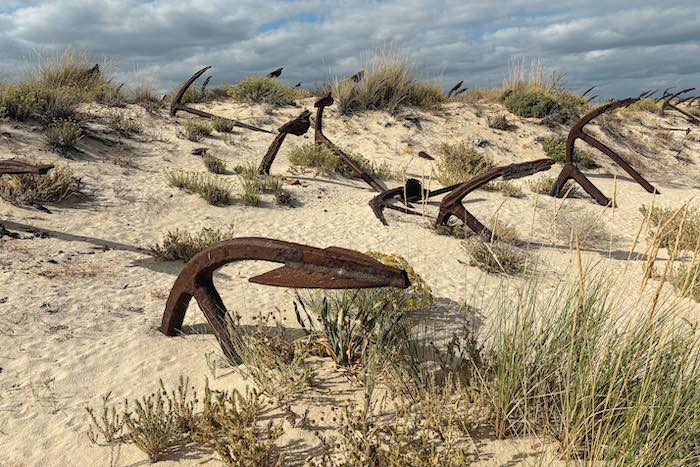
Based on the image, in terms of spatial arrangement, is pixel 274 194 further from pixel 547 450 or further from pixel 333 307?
pixel 547 450

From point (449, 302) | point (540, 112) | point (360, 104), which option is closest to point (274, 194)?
point (449, 302)

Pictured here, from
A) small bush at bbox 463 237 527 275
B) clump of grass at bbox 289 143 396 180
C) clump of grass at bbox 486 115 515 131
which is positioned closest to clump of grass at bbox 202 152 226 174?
clump of grass at bbox 289 143 396 180

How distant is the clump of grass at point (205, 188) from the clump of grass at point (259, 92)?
611 cm

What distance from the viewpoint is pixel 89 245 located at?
558cm

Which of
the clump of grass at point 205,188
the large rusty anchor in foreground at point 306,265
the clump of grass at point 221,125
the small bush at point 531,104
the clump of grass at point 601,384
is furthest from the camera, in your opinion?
the small bush at point 531,104

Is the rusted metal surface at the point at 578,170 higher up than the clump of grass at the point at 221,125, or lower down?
lower down

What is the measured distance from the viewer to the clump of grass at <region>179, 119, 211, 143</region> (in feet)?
34.6

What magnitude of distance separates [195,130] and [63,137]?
2794 millimetres

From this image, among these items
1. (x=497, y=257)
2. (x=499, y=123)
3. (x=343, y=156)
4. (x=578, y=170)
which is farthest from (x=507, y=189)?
(x=499, y=123)

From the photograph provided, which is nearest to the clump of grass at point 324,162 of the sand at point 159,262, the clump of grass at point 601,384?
the sand at point 159,262

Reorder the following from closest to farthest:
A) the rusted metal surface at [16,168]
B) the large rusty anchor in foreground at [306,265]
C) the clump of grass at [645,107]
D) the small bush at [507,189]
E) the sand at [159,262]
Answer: the large rusty anchor in foreground at [306,265], the sand at [159,262], the rusted metal surface at [16,168], the small bush at [507,189], the clump of grass at [645,107]

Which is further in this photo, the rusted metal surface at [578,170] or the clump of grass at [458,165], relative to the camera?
the clump of grass at [458,165]

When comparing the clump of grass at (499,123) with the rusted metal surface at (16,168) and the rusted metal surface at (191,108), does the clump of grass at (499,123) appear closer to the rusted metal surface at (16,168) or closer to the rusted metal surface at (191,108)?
the rusted metal surface at (191,108)

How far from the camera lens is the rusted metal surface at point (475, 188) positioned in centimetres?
445
